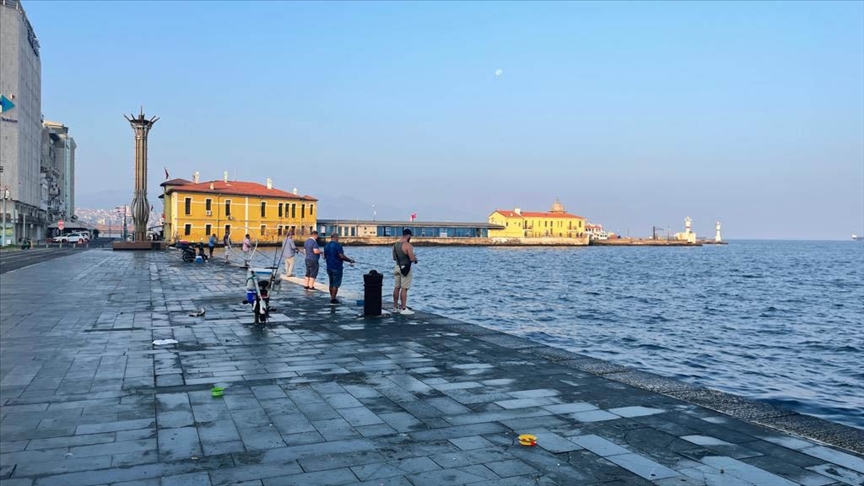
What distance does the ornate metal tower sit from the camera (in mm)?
50844

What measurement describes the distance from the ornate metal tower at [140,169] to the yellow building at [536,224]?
91.2 metres

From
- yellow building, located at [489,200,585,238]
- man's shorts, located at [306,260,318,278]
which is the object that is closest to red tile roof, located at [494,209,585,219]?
yellow building, located at [489,200,585,238]

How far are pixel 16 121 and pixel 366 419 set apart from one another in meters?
83.1

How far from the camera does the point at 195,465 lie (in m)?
4.72

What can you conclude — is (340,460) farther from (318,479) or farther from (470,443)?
(470,443)

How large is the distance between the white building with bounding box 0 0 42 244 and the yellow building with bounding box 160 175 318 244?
51.6ft

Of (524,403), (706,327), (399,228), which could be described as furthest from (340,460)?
(399,228)

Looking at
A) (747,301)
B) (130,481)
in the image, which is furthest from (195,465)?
(747,301)

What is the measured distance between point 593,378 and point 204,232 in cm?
8051

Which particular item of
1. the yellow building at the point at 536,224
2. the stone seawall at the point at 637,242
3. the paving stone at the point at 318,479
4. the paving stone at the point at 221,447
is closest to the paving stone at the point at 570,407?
the paving stone at the point at 318,479

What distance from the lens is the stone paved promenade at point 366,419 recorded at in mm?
4656

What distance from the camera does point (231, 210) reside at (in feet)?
279

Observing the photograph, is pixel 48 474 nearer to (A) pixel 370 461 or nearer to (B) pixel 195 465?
(B) pixel 195 465

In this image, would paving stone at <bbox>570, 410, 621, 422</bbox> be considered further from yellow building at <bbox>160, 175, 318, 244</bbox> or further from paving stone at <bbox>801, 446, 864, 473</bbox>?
yellow building at <bbox>160, 175, 318, 244</bbox>
